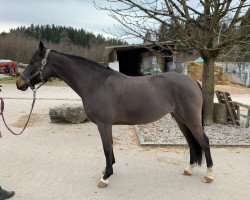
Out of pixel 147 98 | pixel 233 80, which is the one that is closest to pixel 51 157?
pixel 147 98

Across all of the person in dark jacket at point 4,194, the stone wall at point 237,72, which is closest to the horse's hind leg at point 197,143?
the person in dark jacket at point 4,194

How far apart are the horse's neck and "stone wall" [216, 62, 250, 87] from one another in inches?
863

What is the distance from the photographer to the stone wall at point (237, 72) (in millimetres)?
24297

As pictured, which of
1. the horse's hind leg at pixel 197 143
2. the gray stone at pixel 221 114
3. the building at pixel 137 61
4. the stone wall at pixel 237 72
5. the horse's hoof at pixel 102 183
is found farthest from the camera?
the stone wall at pixel 237 72

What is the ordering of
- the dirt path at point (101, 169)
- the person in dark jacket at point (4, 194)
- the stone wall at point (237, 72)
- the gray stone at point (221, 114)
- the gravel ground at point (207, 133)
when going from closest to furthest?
the person in dark jacket at point (4, 194)
the dirt path at point (101, 169)
the gravel ground at point (207, 133)
the gray stone at point (221, 114)
the stone wall at point (237, 72)

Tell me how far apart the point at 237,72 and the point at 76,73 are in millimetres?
23893

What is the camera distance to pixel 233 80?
26328mm

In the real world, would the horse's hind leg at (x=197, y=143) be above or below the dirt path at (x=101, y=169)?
above

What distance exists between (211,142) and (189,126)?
6.93 ft

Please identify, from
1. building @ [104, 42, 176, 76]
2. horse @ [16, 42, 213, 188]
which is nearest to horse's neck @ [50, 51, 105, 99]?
horse @ [16, 42, 213, 188]

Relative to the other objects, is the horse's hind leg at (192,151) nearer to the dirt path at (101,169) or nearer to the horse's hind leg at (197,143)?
the horse's hind leg at (197,143)

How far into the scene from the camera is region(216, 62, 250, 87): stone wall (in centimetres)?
2430

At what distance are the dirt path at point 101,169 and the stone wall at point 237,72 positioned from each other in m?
19.9

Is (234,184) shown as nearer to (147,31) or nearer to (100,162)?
(100,162)
